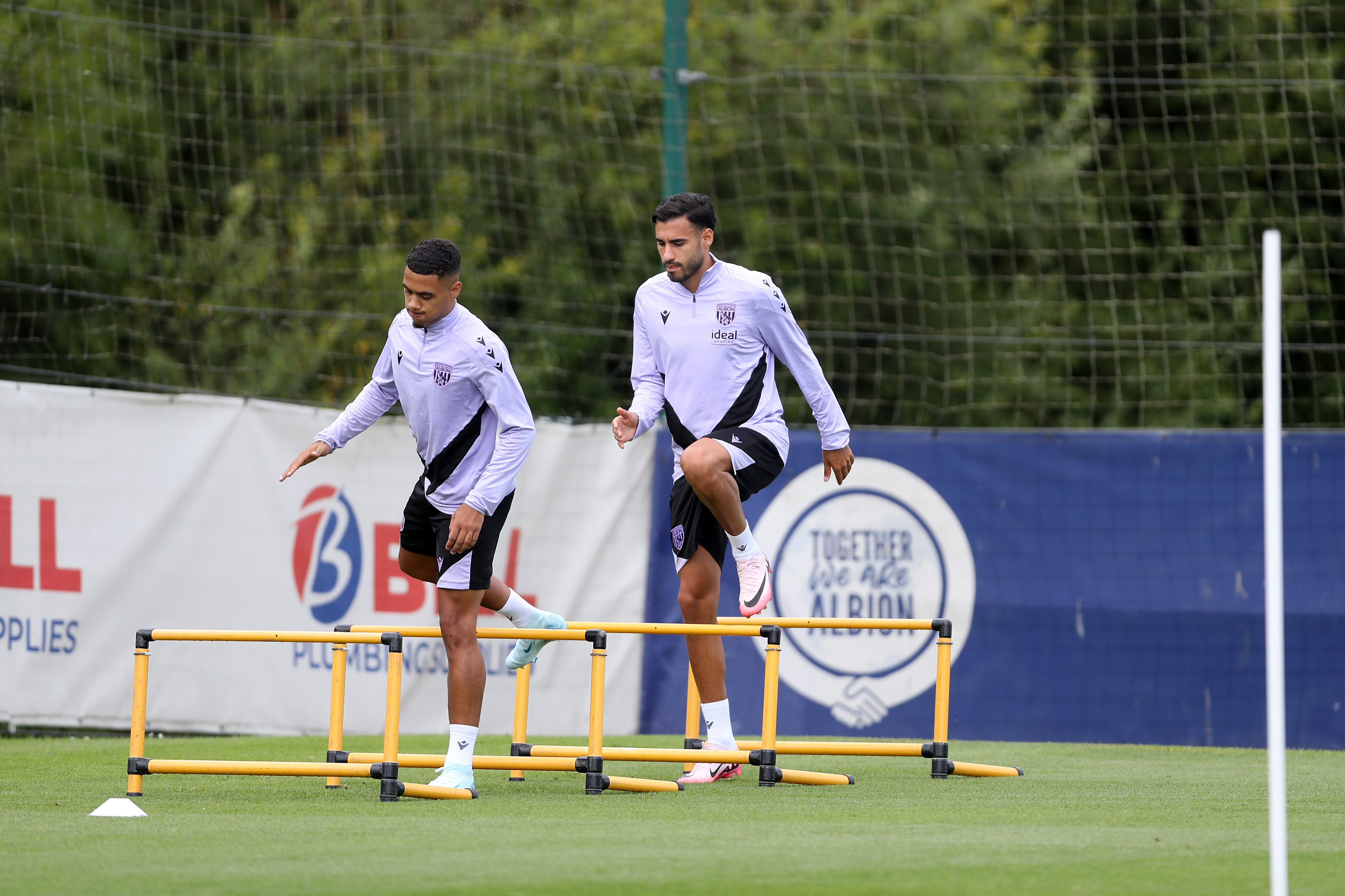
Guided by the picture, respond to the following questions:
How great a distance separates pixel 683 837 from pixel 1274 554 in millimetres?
2035

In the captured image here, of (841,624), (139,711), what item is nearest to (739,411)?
(841,624)

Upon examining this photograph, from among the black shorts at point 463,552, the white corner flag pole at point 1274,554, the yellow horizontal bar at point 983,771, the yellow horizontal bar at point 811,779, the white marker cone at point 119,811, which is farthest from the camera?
the yellow horizontal bar at point 983,771

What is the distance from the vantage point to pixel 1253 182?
1673 centimetres

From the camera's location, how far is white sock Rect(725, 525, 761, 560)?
711 centimetres

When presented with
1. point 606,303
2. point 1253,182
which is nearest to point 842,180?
point 606,303

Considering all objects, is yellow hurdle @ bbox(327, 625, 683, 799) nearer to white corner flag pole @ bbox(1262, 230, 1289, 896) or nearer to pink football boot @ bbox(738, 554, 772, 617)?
pink football boot @ bbox(738, 554, 772, 617)

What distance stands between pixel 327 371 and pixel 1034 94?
7.55 m

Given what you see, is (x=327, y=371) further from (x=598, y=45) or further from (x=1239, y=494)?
(x=1239, y=494)

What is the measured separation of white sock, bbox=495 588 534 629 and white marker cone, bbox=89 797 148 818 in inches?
63.9

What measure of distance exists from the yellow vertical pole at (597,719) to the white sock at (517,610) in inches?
20.0

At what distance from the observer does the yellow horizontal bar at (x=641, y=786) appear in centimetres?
657

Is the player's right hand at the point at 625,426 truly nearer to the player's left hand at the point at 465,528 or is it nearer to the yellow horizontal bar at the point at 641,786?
the player's left hand at the point at 465,528

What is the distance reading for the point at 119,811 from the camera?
5.81 meters

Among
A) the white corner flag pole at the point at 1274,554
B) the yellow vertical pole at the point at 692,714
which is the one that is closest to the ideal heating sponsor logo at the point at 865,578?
the yellow vertical pole at the point at 692,714
